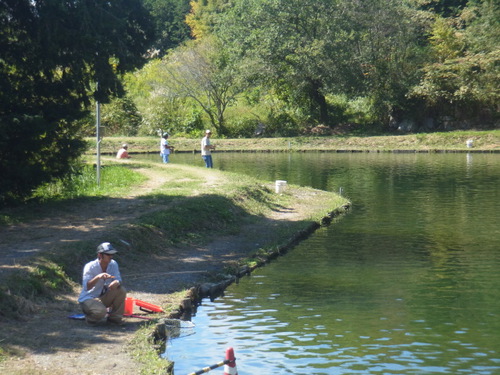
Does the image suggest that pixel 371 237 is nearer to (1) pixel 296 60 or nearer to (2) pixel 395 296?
(2) pixel 395 296

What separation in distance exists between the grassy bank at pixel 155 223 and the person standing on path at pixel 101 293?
59cm

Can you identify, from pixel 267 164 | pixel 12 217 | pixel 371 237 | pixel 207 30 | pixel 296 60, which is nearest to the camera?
pixel 12 217

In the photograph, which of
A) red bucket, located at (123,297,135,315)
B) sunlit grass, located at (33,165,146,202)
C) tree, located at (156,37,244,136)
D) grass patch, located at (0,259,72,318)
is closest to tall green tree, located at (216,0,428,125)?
tree, located at (156,37,244,136)

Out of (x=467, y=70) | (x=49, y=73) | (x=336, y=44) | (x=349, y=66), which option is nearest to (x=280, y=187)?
(x=49, y=73)

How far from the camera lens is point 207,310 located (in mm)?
13766

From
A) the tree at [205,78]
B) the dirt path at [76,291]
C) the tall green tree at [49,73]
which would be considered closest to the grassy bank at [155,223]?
the dirt path at [76,291]

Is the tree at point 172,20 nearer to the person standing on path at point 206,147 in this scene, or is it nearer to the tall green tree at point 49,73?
the person standing on path at point 206,147

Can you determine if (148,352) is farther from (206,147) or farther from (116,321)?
(206,147)

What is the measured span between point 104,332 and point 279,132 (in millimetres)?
54034

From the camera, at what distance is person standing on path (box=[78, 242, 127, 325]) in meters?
11.5

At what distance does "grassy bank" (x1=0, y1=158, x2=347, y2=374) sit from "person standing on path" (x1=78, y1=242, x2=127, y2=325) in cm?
59

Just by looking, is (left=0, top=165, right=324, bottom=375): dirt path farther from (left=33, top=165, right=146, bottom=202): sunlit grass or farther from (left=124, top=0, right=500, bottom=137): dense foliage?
(left=124, top=0, right=500, bottom=137): dense foliage

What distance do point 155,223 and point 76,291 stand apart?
204 inches

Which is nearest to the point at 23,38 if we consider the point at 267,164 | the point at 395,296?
the point at 395,296
